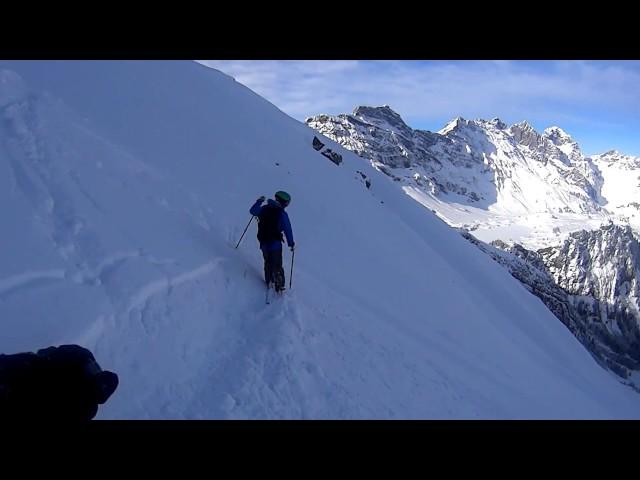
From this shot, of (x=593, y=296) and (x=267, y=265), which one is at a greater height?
(x=267, y=265)

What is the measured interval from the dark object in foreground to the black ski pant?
5.95 meters

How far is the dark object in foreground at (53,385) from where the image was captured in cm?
439

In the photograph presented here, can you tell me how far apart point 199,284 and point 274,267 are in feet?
6.27

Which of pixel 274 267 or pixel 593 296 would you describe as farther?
pixel 593 296

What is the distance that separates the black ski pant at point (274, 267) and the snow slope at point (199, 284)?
A: 14.9 inches

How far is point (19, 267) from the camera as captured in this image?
7.27 metres

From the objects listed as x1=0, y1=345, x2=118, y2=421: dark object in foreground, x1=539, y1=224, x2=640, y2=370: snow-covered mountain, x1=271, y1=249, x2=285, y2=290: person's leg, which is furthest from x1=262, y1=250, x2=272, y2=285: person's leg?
x1=539, y1=224, x2=640, y2=370: snow-covered mountain

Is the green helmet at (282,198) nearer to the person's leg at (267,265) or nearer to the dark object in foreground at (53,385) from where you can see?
the person's leg at (267,265)

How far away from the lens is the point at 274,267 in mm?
10930

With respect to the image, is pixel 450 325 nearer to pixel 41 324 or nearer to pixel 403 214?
pixel 41 324

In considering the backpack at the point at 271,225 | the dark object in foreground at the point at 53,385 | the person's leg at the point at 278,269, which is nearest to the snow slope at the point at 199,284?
the person's leg at the point at 278,269

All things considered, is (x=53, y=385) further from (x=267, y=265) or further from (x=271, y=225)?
(x=271, y=225)

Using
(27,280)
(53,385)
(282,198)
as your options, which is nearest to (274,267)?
(282,198)
